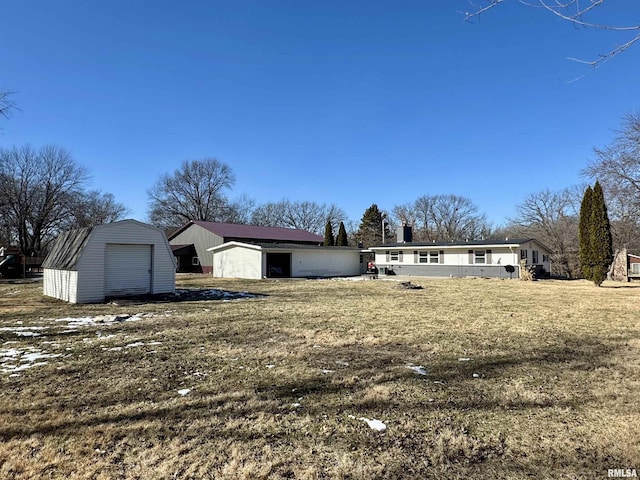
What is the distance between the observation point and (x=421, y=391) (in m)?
4.34

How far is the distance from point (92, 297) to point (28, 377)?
9394mm

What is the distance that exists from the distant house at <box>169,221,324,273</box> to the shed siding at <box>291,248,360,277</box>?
4988mm

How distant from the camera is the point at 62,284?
1384 centimetres

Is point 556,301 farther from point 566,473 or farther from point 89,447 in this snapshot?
point 89,447

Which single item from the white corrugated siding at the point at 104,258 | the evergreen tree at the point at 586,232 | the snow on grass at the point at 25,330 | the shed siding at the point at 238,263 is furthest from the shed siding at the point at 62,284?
the evergreen tree at the point at 586,232

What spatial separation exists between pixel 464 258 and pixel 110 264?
24.6 metres

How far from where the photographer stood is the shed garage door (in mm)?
13812

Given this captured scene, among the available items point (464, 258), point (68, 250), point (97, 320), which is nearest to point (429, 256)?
point (464, 258)

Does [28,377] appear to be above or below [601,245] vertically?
below

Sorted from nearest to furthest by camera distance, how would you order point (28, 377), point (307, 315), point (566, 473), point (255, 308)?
point (566, 473) → point (28, 377) → point (307, 315) → point (255, 308)

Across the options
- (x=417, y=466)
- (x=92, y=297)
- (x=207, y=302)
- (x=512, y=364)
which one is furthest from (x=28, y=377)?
(x=92, y=297)

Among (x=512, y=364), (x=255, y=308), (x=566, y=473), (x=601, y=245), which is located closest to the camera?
(x=566, y=473)

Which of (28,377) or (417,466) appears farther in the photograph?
(28,377)

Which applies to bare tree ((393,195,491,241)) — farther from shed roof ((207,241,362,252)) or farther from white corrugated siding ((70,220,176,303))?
white corrugated siding ((70,220,176,303))
